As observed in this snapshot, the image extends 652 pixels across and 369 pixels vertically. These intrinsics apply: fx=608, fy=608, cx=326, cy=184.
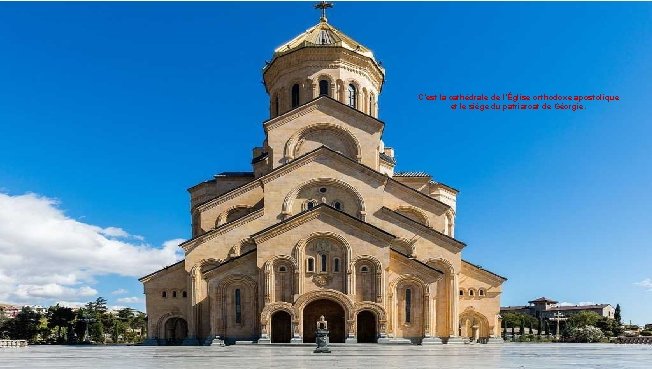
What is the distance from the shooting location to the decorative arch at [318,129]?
35.9 meters

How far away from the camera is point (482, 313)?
35.9 m

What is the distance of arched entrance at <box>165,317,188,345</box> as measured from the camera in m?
34.8

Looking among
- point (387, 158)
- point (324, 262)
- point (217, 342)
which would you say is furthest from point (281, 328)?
point (387, 158)

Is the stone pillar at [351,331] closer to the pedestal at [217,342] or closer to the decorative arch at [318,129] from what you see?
the pedestal at [217,342]

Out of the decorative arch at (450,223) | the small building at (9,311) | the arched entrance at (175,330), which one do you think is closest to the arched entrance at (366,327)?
the arched entrance at (175,330)

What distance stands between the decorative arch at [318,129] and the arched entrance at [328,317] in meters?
9.10

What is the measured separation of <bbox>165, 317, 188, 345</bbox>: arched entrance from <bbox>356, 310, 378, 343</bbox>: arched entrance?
34.6 ft

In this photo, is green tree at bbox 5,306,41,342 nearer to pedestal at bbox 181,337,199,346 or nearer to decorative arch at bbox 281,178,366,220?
pedestal at bbox 181,337,199,346

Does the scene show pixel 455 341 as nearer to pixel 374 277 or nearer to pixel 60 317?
pixel 374 277

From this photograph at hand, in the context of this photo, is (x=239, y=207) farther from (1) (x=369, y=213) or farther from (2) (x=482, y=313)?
(2) (x=482, y=313)

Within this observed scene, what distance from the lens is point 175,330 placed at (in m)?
35.3

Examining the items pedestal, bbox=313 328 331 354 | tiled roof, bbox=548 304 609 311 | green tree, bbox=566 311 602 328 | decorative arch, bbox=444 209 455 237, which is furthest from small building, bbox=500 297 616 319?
pedestal, bbox=313 328 331 354

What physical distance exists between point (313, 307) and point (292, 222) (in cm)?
455

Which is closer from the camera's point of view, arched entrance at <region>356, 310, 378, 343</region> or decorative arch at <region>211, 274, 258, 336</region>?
arched entrance at <region>356, 310, 378, 343</region>
